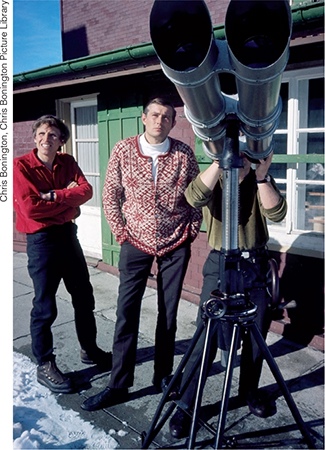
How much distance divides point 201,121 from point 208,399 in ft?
6.61

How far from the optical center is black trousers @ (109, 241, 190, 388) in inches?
109

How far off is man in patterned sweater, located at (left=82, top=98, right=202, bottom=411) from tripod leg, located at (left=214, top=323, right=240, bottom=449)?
0.96m

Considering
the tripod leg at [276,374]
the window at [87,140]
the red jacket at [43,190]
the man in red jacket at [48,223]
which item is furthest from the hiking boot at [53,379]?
the window at [87,140]

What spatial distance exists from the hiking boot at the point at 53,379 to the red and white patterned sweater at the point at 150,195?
110 cm

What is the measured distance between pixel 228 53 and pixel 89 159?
205 inches

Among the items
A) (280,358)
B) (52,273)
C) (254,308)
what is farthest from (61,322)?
(254,308)

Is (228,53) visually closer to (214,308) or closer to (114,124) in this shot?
(214,308)

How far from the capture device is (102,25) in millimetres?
8664

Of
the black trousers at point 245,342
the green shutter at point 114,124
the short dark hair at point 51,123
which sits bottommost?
the black trousers at point 245,342

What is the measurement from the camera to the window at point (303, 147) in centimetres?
371

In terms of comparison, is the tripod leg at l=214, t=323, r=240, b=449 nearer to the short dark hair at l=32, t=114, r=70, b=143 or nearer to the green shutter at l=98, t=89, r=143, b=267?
the short dark hair at l=32, t=114, r=70, b=143

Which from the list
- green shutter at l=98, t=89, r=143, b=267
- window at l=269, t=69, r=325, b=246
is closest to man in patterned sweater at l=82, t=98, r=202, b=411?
window at l=269, t=69, r=325, b=246

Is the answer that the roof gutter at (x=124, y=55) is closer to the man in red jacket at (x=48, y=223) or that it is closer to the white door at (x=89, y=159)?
the white door at (x=89, y=159)

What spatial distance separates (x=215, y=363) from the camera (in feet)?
11.2
